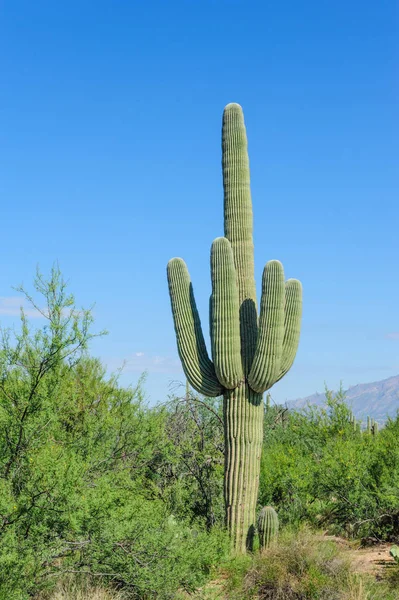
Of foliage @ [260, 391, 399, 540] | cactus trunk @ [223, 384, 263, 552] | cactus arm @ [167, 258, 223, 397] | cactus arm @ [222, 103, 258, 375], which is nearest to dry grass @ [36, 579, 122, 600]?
cactus trunk @ [223, 384, 263, 552]

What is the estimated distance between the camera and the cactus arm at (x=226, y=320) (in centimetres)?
1200

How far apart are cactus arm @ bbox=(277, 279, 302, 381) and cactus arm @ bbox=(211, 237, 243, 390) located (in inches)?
36.3

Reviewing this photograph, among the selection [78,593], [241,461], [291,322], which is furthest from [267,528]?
[78,593]

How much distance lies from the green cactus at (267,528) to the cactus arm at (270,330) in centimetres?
197

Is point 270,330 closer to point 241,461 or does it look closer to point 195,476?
point 241,461

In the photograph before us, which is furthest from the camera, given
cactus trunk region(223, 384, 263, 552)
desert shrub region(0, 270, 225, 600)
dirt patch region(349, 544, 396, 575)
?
cactus trunk region(223, 384, 263, 552)

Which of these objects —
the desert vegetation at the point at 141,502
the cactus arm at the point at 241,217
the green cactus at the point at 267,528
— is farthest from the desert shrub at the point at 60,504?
the cactus arm at the point at 241,217

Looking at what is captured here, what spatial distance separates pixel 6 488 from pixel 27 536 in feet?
1.85

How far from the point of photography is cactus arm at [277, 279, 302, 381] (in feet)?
41.4

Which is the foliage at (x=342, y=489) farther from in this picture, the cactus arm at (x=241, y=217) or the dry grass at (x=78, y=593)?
the dry grass at (x=78, y=593)

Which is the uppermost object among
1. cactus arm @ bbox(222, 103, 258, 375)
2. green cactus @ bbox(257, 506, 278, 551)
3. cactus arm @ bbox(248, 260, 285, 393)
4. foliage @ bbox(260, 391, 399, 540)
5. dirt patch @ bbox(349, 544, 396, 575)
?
cactus arm @ bbox(222, 103, 258, 375)

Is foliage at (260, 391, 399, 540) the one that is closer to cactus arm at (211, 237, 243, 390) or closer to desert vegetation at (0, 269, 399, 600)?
desert vegetation at (0, 269, 399, 600)

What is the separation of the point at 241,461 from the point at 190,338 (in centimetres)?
212

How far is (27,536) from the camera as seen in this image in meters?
8.31
